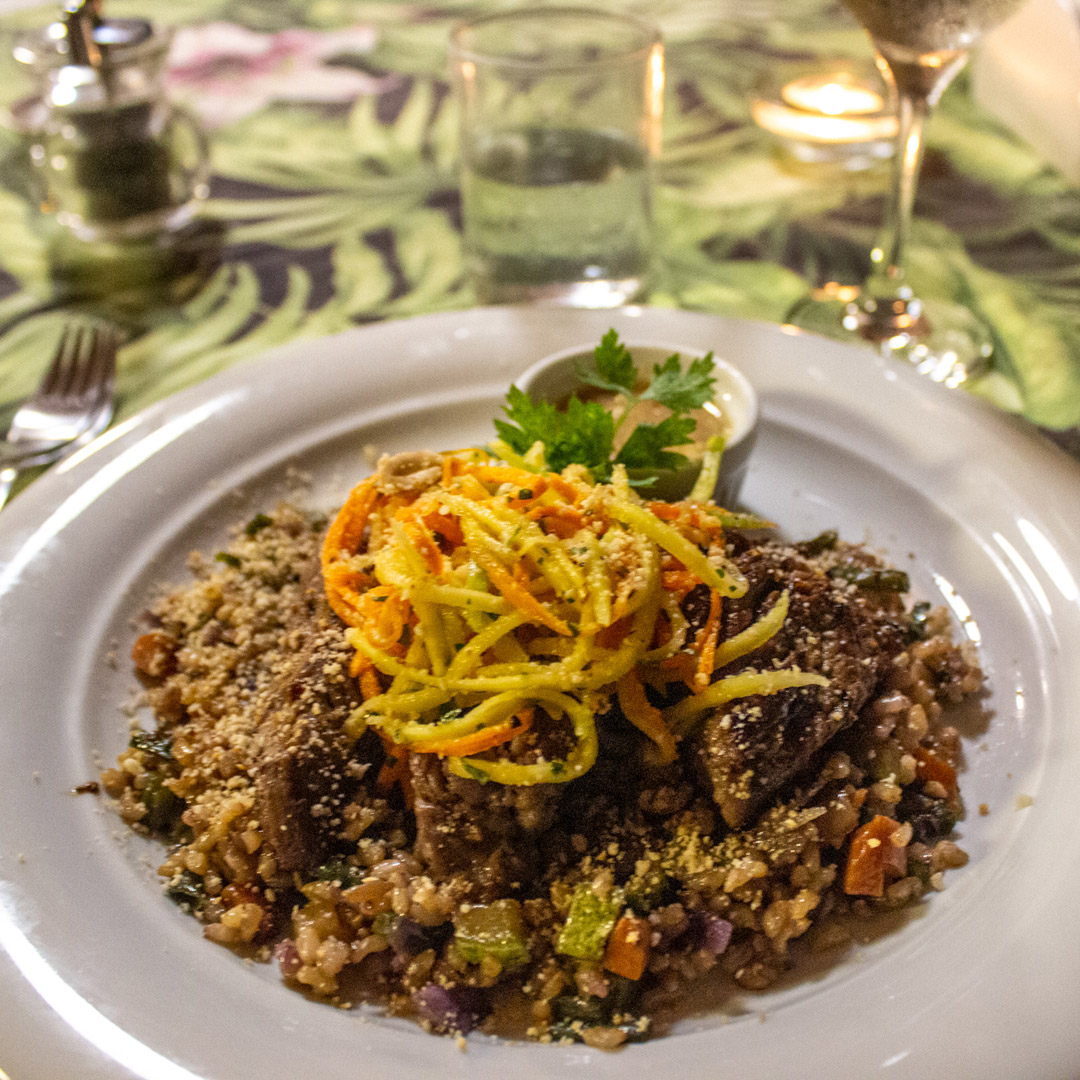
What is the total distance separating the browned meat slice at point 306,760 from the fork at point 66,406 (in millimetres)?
1496

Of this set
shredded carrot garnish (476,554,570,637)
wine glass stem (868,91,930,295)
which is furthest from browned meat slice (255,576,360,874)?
wine glass stem (868,91,930,295)

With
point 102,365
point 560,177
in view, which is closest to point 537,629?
point 102,365

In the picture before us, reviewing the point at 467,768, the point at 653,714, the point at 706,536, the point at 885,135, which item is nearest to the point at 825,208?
the point at 885,135

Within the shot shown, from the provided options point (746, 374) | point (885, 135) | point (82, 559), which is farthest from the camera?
point (885, 135)

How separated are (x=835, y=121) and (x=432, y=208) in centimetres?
209

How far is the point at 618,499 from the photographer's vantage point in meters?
2.49

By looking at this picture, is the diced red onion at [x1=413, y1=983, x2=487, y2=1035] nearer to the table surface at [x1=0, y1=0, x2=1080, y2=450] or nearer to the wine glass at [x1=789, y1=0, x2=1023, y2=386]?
the table surface at [x1=0, y1=0, x2=1080, y2=450]

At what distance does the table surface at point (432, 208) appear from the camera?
422 cm

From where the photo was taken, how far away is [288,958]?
2217 millimetres

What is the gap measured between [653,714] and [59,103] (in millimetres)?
3765

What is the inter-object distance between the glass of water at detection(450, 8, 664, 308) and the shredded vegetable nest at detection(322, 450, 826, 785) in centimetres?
196

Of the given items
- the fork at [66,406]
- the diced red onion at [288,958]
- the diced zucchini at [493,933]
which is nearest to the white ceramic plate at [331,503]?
the diced red onion at [288,958]

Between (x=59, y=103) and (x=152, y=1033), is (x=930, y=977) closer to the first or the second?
(x=152, y=1033)

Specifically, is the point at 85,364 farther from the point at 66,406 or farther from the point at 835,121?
the point at 835,121
